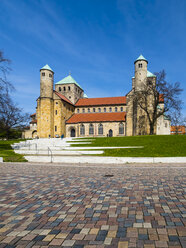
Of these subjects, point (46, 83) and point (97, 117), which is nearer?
point (46, 83)

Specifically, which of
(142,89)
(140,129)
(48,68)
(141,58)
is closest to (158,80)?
(142,89)

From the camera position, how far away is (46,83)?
155ft

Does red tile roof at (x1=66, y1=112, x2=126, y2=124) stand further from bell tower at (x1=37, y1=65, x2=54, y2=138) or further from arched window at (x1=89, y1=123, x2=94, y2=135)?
bell tower at (x1=37, y1=65, x2=54, y2=138)

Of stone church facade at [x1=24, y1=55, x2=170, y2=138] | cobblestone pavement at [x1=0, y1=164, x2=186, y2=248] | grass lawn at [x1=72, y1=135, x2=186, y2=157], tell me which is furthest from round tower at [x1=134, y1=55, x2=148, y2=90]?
cobblestone pavement at [x1=0, y1=164, x2=186, y2=248]

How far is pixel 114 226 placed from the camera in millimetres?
3287

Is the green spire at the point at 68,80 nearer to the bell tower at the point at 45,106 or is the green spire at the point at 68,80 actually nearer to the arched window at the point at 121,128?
the bell tower at the point at 45,106

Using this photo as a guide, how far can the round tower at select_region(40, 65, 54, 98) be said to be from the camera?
47219 millimetres

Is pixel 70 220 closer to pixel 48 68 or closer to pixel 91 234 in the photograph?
pixel 91 234

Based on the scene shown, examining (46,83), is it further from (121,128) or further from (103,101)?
(121,128)

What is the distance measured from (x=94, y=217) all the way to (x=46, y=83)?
47531mm

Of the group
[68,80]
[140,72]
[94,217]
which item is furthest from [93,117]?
[94,217]

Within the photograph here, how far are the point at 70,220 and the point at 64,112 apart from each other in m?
47.1

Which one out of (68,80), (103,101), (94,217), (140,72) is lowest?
(94,217)

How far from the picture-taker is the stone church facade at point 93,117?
140ft
